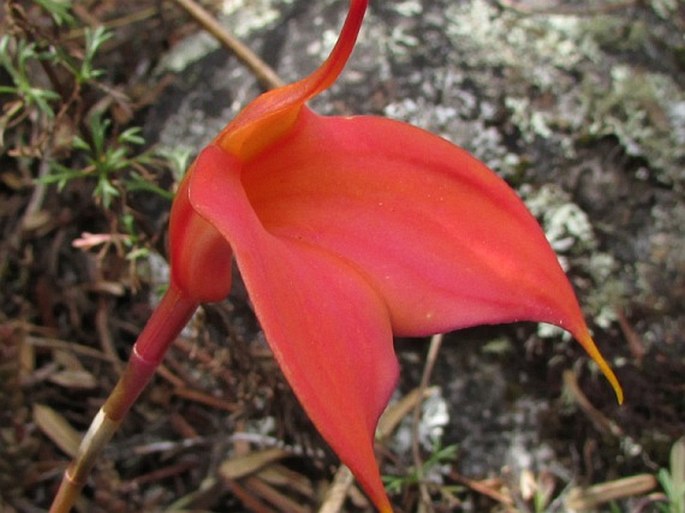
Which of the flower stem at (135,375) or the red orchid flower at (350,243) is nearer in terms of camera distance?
the red orchid flower at (350,243)

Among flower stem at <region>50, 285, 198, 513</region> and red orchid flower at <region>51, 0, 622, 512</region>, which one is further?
flower stem at <region>50, 285, 198, 513</region>

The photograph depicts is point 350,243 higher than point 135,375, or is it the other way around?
point 350,243

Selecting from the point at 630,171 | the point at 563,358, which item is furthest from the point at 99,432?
the point at 630,171

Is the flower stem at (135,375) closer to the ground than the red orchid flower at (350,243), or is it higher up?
closer to the ground

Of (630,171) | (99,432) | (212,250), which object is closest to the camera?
(212,250)

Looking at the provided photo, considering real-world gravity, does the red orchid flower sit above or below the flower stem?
above

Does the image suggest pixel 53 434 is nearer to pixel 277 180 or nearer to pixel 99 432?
pixel 99 432
